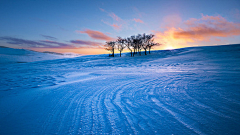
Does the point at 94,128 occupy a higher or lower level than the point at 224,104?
lower

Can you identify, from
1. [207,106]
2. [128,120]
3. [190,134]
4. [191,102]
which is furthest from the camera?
[191,102]

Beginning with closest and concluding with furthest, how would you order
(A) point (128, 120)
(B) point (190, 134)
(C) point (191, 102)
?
(B) point (190, 134) < (A) point (128, 120) < (C) point (191, 102)

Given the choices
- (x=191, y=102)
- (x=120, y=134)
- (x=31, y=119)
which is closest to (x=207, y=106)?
(x=191, y=102)

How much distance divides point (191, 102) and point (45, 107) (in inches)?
106

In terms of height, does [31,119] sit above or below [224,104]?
below

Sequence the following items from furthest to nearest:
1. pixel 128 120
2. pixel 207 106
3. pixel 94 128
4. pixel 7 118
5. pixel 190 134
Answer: pixel 207 106 < pixel 7 118 < pixel 128 120 < pixel 94 128 < pixel 190 134

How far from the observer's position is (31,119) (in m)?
1.48

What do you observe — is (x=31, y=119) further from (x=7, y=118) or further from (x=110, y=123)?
(x=110, y=123)

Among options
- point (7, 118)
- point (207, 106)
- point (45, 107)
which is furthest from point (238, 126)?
point (7, 118)

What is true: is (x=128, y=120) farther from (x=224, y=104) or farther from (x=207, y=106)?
(x=224, y=104)

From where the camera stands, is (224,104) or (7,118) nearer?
(7,118)

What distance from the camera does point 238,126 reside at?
1.15 m

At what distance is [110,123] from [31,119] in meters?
1.20

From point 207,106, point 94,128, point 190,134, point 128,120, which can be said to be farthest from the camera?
point 207,106
